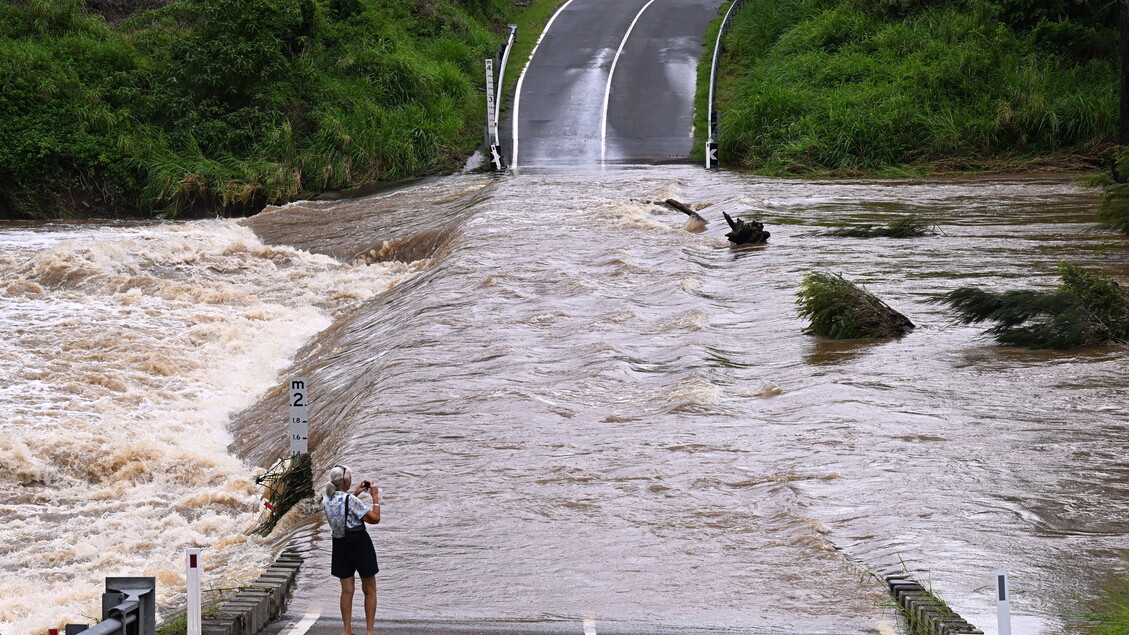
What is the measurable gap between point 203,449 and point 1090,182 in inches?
446

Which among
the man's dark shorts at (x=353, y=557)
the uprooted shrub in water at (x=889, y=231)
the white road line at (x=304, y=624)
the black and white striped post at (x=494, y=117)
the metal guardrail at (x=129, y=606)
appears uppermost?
the black and white striped post at (x=494, y=117)

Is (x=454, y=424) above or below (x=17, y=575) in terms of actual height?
above

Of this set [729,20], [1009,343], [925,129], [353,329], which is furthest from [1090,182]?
[729,20]

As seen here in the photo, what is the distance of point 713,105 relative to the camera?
3316cm

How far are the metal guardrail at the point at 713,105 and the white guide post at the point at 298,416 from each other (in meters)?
20.7

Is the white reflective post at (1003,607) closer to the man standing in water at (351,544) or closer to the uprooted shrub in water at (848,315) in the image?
the man standing in water at (351,544)

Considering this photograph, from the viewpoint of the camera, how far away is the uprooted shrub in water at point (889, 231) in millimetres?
20750

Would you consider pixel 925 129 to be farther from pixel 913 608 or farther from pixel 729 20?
pixel 913 608

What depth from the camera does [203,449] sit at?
14.2 meters

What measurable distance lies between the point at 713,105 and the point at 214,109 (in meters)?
13.1

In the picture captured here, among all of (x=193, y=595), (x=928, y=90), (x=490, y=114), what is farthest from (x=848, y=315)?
(x=490, y=114)

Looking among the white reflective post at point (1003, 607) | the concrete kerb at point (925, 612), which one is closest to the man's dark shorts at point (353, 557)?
the concrete kerb at point (925, 612)

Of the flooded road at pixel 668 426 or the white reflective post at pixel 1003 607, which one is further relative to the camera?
the flooded road at pixel 668 426

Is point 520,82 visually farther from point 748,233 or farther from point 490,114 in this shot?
point 748,233
